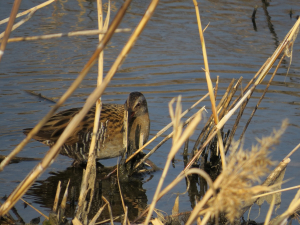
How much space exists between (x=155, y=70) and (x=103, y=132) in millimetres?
3322

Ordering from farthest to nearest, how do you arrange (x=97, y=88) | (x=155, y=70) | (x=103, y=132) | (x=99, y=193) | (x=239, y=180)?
(x=155, y=70) → (x=103, y=132) → (x=99, y=193) → (x=97, y=88) → (x=239, y=180)

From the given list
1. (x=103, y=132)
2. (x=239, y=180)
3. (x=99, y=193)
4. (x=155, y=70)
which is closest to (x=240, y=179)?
(x=239, y=180)

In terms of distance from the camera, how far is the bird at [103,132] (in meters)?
5.04

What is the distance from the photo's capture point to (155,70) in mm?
8148

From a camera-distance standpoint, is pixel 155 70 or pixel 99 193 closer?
pixel 99 193

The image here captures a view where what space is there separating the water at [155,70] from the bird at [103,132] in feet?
0.94

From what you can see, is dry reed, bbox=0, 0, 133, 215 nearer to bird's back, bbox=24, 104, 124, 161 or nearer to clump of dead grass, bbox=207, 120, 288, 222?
clump of dead grass, bbox=207, 120, 288, 222

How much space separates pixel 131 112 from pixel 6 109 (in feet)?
7.46

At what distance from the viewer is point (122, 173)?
479 centimetres

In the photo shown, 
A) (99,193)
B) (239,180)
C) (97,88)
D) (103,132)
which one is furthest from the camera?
(103,132)

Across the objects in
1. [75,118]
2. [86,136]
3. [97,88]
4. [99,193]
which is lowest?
[99,193]

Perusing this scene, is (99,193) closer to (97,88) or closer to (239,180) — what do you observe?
(97,88)

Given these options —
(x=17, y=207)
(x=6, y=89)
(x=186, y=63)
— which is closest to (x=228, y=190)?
(x=17, y=207)

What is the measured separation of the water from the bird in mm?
286
